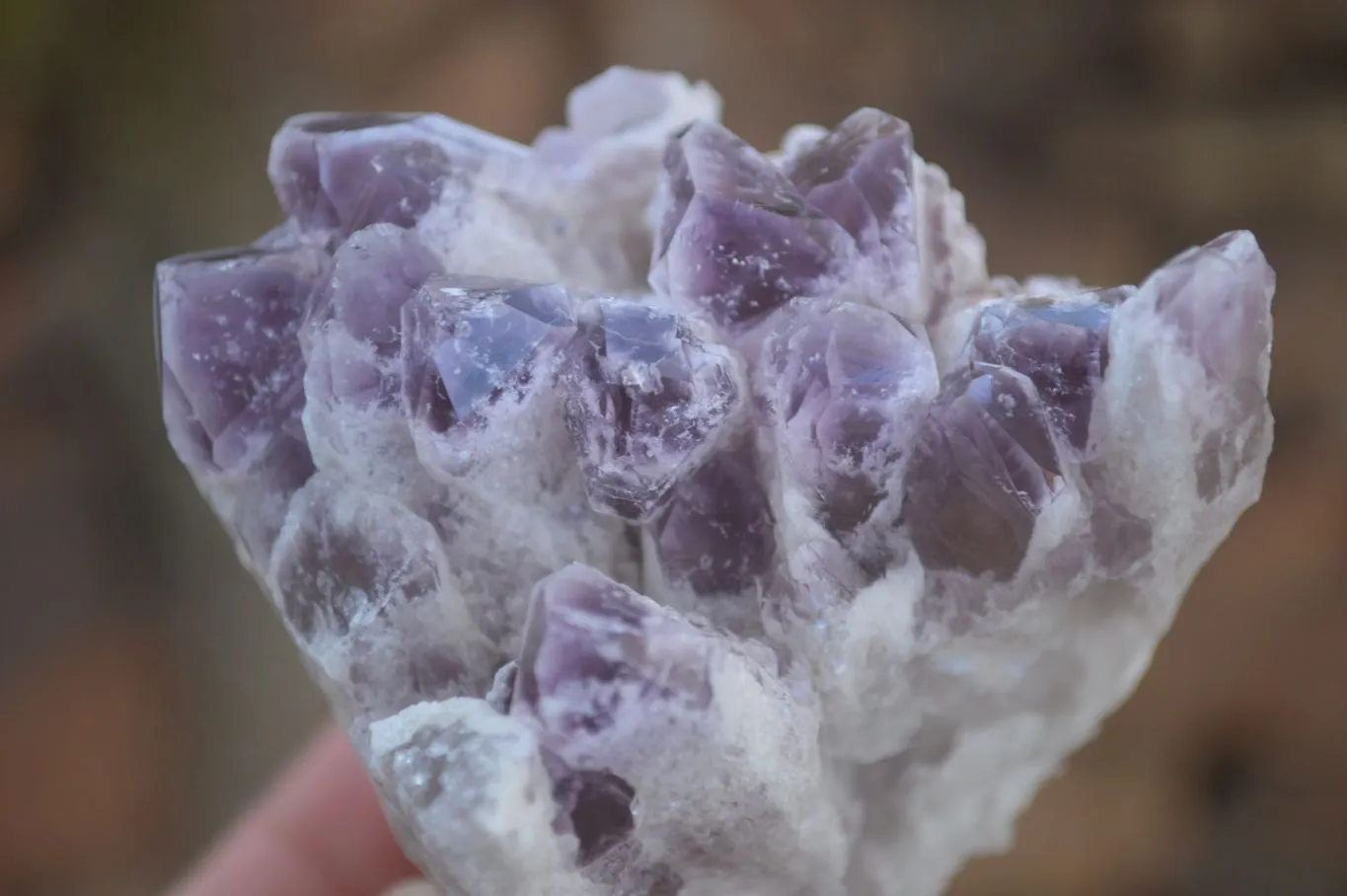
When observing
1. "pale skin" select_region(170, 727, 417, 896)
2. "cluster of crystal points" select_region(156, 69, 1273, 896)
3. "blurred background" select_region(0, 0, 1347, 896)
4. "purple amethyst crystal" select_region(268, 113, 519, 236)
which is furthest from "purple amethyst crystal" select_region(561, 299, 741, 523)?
"blurred background" select_region(0, 0, 1347, 896)

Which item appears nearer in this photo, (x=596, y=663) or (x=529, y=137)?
→ (x=596, y=663)

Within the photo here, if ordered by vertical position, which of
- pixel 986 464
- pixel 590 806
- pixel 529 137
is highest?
pixel 529 137

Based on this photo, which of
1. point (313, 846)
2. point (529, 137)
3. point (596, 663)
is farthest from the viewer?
point (529, 137)

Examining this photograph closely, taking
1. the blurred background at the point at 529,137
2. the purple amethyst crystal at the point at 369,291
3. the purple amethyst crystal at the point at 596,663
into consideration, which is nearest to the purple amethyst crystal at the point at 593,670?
the purple amethyst crystal at the point at 596,663

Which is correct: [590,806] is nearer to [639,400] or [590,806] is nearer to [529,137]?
[639,400]

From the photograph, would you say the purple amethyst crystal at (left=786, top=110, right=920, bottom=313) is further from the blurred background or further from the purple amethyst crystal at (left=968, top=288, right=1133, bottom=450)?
the blurred background

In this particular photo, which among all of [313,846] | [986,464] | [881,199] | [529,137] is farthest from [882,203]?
[529,137]
